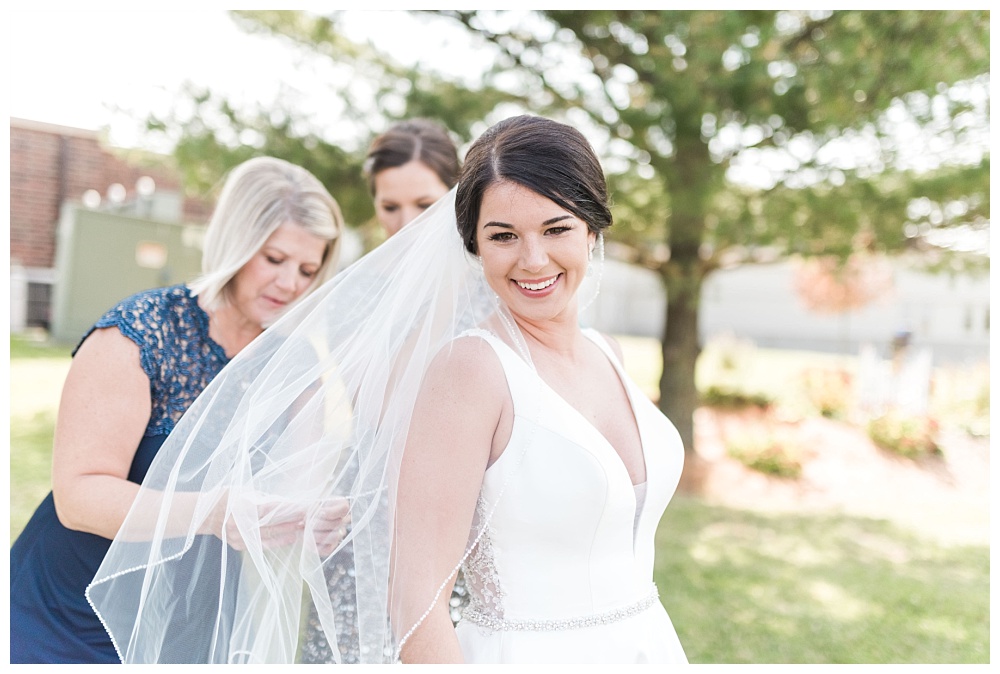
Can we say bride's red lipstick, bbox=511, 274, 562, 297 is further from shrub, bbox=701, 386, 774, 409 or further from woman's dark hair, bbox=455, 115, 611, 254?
shrub, bbox=701, 386, 774, 409

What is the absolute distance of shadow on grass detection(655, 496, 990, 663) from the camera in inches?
196

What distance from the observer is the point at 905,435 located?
388 inches

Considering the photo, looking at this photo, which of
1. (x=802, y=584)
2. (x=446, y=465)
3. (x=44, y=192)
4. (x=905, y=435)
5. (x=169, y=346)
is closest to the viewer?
(x=446, y=465)

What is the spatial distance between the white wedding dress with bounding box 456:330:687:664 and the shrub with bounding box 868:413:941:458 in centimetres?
920

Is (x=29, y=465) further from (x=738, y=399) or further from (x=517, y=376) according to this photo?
(x=738, y=399)

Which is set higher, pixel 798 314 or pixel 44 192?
pixel 44 192

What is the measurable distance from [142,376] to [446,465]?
36.7 inches

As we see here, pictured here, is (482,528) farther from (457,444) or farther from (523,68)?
(523,68)

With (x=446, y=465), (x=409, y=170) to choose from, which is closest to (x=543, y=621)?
(x=446, y=465)

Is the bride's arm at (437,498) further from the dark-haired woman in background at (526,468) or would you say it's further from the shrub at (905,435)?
the shrub at (905,435)

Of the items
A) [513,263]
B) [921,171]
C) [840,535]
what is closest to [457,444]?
[513,263]

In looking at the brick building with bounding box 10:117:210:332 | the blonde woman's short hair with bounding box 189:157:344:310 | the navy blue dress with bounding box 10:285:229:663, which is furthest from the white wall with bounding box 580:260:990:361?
the navy blue dress with bounding box 10:285:229:663

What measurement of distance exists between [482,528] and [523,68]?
528cm

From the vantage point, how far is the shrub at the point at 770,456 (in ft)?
30.1
